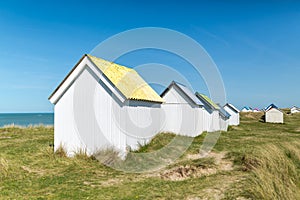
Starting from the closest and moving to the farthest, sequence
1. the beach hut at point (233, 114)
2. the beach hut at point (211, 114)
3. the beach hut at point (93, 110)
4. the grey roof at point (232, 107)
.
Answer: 1. the beach hut at point (93, 110)
2. the beach hut at point (211, 114)
3. the beach hut at point (233, 114)
4. the grey roof at point (232, 107)

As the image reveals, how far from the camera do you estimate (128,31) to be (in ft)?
57.3

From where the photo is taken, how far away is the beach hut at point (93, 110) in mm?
13352

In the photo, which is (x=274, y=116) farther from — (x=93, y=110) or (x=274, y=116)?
(x=93, y=110)

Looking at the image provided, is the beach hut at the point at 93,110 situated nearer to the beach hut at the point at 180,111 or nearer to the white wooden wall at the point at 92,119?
the white wooden wall at the point at 92,119

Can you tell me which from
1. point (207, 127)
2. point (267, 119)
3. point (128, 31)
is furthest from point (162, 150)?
point (267, 119)

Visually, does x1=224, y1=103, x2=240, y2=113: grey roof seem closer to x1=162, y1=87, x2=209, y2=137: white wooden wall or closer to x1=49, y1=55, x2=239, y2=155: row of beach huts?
x1=162, y1=87, x2=209, y2=137: white wooden wall

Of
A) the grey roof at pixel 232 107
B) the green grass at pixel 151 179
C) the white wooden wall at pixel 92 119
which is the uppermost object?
the grey roof at pixel 232 107

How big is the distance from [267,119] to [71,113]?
1867 inches

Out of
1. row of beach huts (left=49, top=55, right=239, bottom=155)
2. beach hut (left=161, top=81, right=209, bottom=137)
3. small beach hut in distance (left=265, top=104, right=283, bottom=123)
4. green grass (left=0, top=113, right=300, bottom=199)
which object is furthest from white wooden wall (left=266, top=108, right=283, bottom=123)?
row of beach huts (left=49, top=55, right=239, bottom=155)

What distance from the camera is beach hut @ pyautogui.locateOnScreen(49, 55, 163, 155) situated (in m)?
13.4

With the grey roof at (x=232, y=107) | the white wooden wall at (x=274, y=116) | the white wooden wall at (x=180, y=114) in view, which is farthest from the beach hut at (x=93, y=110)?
the white wooden wall at (x=274, y=116)

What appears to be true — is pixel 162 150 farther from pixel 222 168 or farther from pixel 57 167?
pixel 57 167

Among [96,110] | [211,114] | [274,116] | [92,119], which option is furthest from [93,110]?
[274,116]

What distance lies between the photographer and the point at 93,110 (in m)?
13.8
